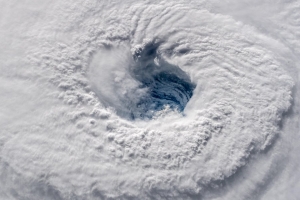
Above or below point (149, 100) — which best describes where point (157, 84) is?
above

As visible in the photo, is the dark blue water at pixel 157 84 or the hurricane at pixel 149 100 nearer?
the hurricane at pixel 149 100

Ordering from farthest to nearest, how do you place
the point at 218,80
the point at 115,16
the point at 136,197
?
the point at 115,16, the point at 218,80, the point at 136,197

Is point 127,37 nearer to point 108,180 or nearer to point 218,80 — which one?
point 218,80

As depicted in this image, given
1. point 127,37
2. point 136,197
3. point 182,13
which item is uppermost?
point 182,13

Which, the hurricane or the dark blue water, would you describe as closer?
the hurricane

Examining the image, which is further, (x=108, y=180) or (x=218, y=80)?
(x=218, y=80)

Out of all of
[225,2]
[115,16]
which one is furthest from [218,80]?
[115,16]

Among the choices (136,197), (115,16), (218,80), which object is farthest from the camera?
(115,16)

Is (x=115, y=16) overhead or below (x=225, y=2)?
below
